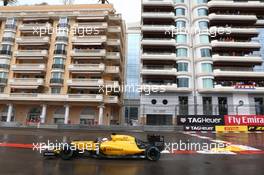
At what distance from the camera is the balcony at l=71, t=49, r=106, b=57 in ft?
150

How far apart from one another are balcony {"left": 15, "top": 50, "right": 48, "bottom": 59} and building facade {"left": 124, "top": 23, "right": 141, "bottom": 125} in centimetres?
2174

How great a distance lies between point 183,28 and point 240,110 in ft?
61.4

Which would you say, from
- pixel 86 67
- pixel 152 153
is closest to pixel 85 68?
pixel 86 67

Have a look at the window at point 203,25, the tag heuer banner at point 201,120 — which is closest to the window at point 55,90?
the tag heuer banner at point 201,120

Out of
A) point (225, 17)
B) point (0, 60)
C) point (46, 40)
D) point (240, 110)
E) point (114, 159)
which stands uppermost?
point (225, 17)

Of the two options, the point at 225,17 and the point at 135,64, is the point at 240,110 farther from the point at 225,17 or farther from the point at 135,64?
the point at 135,64

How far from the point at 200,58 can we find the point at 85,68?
2163cm

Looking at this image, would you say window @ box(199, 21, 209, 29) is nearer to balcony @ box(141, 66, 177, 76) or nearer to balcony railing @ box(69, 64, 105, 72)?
balcony @ box(141, 66, 177, 76)

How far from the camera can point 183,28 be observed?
1850 inches

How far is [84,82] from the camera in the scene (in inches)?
1754

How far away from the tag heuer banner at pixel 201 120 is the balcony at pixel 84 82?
61.6 ft

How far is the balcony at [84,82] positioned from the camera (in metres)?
44.1

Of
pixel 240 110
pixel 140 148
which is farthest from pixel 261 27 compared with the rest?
pixel 140 148

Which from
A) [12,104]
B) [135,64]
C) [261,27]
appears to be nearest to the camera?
[12,104]
